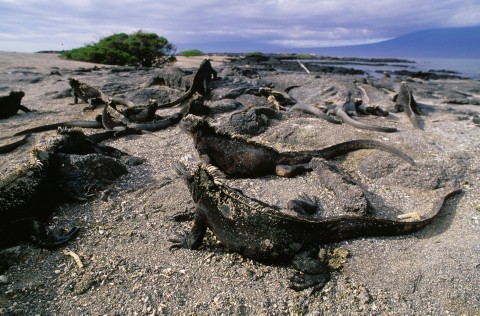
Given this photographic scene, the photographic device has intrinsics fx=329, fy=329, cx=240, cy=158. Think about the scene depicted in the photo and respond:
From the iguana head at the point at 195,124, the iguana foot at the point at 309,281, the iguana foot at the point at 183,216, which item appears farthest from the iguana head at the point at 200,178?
the iguana head at the point at 195,124

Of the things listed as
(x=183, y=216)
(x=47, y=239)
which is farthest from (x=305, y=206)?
(x=47, y=239)

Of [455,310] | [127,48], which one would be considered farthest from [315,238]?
[127,48]

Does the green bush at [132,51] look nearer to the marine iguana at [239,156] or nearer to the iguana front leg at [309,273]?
the marine iguana at [239,156]

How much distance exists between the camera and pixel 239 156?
5.70 metres

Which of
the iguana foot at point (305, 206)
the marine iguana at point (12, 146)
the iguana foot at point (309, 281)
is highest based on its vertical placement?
the marine iguana at point (12, 146)

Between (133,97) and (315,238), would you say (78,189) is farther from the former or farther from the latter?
(133,97)

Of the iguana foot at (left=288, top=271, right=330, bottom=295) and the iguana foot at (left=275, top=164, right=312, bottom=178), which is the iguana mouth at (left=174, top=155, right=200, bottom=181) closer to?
the iguana foot at (left=288, top=271, right=330, bottom=295)

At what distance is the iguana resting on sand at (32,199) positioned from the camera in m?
3.87

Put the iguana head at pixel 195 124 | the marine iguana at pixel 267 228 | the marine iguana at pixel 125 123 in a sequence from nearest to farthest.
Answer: the marine iguana at pixel 267 228 < the iguana head at pixel 195 124 < the marine iguana at pixel 125 123

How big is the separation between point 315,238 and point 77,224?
121 inches

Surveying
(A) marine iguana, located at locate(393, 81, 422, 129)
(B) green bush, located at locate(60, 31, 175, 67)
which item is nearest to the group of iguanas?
(A) marine iguana, located at locate(393, 81, 422, 129)

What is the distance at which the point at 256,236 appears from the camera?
141 inches

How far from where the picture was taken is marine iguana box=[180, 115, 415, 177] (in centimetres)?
571

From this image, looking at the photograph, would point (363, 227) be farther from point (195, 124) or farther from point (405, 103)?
point (405, 103)
